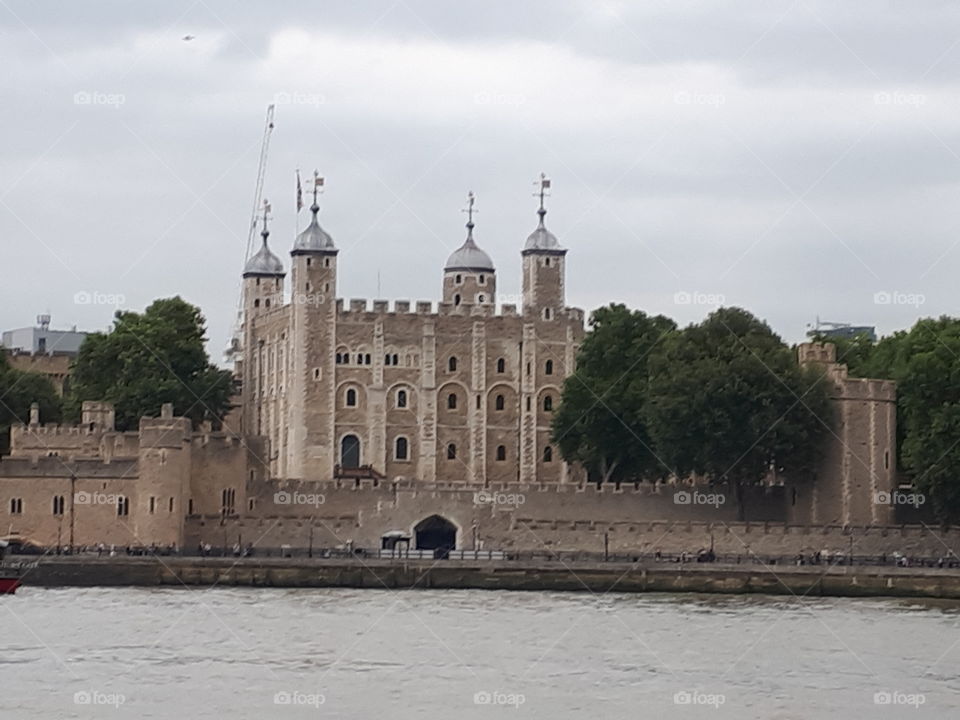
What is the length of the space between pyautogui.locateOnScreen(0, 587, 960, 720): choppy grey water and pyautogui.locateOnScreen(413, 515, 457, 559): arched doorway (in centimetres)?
1672

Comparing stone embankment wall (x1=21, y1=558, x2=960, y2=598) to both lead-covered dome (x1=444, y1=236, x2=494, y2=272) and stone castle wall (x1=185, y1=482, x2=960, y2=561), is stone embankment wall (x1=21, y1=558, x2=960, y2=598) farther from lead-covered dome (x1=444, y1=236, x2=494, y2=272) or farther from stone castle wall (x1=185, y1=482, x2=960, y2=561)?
lead-covered dome (x1=444, y1=236, x2=494, y2=272)

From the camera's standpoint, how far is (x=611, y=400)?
4193 inches

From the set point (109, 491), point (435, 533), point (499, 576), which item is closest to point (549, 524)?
point (435, 533)

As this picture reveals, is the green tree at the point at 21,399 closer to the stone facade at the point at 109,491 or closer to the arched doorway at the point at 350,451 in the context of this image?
the arched doorway at the point at 350,451

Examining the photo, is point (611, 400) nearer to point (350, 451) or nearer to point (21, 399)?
point (350, 451)

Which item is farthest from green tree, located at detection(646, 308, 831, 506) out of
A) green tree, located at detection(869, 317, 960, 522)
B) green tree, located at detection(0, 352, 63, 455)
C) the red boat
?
the red boat

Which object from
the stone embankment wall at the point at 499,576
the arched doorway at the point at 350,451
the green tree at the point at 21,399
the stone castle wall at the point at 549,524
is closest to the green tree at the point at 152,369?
the green tree at the point at 21,399

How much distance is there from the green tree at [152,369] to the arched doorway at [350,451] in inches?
199

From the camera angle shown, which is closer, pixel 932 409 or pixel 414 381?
pixel 932 409

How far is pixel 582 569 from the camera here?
3396 inches

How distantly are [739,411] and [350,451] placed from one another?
960 inches

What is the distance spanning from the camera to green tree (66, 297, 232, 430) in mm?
109000

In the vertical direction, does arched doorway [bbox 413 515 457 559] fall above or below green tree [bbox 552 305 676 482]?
below

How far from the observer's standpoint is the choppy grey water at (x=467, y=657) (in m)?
55.5
